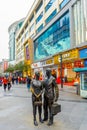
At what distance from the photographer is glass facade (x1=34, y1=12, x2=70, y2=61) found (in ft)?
122

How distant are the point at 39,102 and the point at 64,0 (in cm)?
3437

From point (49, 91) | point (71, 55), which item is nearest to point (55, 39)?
point (71, 55)

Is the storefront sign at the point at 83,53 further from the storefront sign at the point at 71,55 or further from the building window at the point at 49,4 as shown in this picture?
the building window at the point at 49,4

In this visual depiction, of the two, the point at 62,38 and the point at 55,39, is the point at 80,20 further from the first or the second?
the point at 55,39

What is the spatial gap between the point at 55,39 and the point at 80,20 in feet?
35.2

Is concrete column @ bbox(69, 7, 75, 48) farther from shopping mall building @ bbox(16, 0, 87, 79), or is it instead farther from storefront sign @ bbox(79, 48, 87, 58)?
storefront sign @ bbox(79, 48, 87, 58)

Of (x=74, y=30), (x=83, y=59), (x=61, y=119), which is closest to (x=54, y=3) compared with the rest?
(x=74, y=30)

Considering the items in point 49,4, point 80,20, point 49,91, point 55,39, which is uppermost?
point 49,4

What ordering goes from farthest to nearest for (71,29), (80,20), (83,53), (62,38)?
1. (62,38)
2. (71,29)
3. (80,20)
4. (83,53)

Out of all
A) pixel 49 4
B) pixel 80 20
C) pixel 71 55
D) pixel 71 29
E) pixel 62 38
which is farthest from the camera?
pixel 49 4

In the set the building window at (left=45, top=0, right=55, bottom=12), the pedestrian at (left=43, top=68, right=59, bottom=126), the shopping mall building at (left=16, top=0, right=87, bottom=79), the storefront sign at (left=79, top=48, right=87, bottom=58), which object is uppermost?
the building window at (left=45, top=0, right=55, bottom=12)

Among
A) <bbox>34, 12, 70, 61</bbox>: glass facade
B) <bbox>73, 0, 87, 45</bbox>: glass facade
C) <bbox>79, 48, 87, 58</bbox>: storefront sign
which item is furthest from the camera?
<bbox>34, 12, 70, 61</bbox>: glass facade

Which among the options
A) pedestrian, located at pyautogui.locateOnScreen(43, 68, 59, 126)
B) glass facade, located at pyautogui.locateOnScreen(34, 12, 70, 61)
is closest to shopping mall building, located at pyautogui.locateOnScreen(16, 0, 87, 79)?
glass facade, located at pyautogui.locateOnScreen(34, 12, 70, 61)

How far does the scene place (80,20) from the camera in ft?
105
